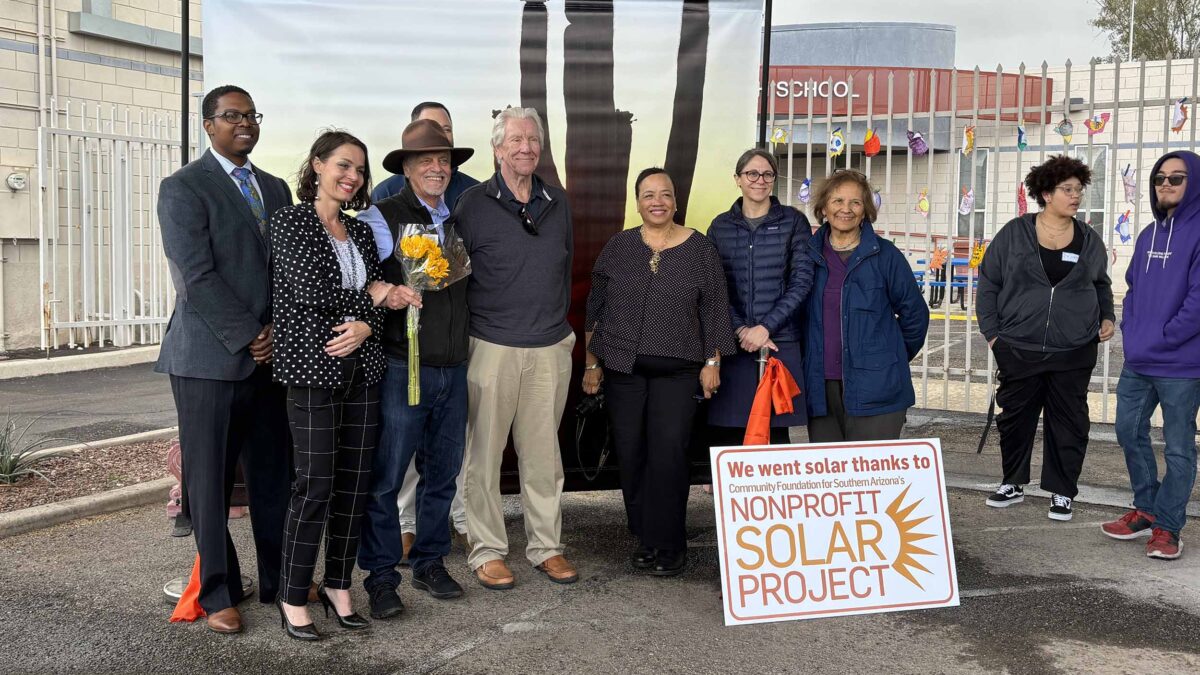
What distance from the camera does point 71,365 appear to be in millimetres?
10906

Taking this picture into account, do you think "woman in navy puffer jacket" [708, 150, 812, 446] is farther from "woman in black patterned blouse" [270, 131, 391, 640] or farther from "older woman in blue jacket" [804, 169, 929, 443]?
"woman in black patterned blouse" [270, 131, 391, 640]

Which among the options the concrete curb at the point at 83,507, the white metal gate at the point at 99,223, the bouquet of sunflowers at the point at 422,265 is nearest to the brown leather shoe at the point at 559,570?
the bouquet of sunflowers at the point at 422,265

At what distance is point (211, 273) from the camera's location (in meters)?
3.93

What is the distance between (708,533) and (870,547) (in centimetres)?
132

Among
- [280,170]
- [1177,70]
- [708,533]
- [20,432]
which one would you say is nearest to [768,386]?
[708,533]

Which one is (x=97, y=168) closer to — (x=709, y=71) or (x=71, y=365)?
(x=71, y=365)

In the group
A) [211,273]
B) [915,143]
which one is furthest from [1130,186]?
[211,273]

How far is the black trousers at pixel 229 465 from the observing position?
4.02 m

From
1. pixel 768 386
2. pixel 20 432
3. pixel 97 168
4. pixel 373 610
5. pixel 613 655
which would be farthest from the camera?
pixel 97 168

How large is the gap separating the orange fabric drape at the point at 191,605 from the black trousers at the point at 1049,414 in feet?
13.8

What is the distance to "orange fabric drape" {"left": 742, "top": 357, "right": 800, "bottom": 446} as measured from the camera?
15.5 ft

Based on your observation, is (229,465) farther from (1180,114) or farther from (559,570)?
(1180,114)

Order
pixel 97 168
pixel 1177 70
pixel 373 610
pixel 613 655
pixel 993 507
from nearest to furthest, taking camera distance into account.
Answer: pixel 613 655 → pixel 373 610 → pixel 993 507 → pixel 97 168 → pixel 1177 70

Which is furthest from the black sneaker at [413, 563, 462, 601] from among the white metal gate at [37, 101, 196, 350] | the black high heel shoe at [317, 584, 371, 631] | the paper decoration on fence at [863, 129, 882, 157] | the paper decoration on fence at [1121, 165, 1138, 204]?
the white metal gate at [37, 101, 196, 350]
